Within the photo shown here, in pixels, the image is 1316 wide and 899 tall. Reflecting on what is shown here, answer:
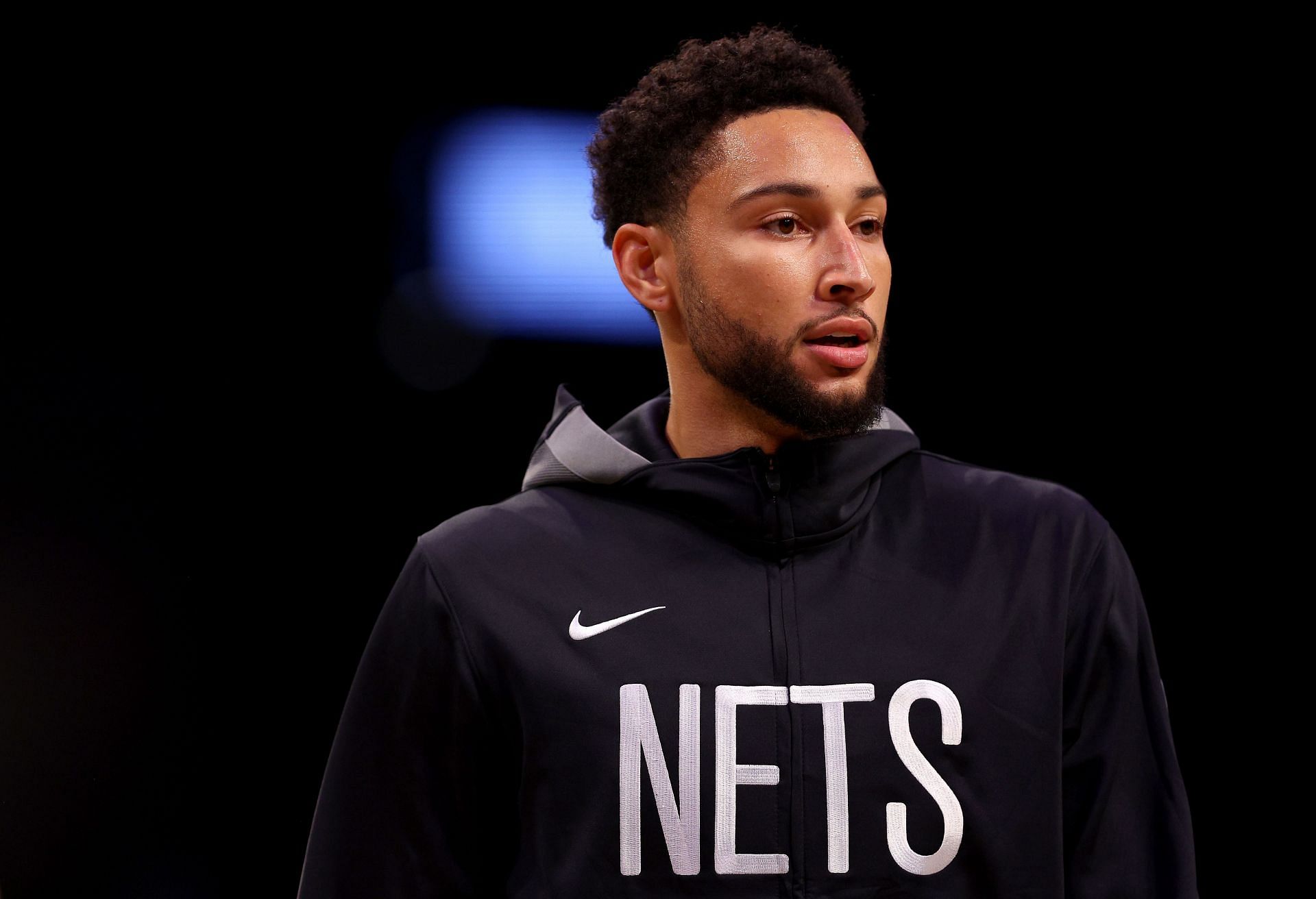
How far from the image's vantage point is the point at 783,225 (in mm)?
1271

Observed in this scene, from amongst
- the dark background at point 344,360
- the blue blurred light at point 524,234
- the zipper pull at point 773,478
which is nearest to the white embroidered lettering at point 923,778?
the zipper pull at point 773,478

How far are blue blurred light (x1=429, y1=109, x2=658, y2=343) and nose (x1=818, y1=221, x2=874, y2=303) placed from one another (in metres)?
0.91

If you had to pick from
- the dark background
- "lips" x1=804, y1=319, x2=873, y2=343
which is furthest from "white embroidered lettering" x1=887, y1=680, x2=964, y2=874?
the dark background

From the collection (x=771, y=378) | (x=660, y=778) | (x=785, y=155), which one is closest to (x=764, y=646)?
(x=660, y=778)

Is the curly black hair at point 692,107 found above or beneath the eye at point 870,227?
above

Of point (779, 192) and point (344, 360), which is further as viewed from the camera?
point (344, 360)

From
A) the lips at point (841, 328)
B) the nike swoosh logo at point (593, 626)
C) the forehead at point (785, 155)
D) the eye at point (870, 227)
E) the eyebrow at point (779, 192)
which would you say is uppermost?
the forehead at point (785, 155)

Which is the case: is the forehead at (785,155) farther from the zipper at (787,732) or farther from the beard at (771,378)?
the zipper at (787,732)

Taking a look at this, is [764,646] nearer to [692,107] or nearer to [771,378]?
[771,378]

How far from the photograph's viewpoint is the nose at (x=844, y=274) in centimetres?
124

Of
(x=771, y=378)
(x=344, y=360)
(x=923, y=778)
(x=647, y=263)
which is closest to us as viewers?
(x=923, y=778)

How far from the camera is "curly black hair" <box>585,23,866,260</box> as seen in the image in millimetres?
1340

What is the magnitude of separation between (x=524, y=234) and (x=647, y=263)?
2.57ft

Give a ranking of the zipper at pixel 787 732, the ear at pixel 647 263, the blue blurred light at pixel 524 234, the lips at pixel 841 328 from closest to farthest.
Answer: the zipper at pixel 787 732 < the lips at pixel 841 328 < the ear at pixel 647 263 < the blue blurred light at pixel 524 234
